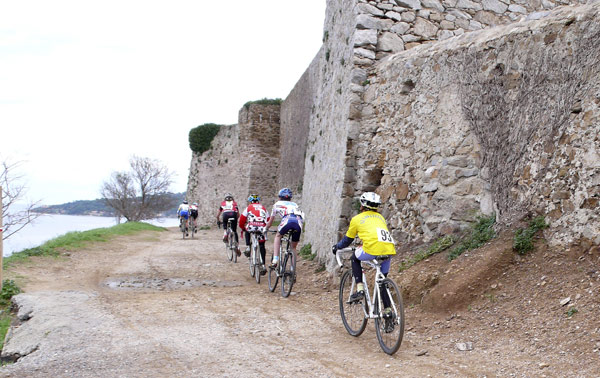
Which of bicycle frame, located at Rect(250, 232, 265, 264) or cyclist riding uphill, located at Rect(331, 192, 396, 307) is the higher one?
cyclist riding uphill, located at Rect(331, 192, 396, 307)

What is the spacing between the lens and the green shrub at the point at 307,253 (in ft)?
36.1

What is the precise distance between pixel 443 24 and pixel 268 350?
7442 mm

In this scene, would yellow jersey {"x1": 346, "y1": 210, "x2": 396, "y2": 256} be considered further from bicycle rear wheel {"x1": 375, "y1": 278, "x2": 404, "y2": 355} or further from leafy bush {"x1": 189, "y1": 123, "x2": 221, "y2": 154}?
leafy bush {"x1": 189, "y1": 123, "x2": 221, "y2": 154}

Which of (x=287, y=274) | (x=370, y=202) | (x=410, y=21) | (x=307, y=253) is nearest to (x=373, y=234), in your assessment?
(x=370, y=202)

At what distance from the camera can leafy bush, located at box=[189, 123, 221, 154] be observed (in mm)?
28797

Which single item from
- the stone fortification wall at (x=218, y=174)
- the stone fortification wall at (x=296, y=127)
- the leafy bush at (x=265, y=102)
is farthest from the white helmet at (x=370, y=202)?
the leafy bush at (x=265, y=102)

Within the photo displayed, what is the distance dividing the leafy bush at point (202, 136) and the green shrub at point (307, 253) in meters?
17.7

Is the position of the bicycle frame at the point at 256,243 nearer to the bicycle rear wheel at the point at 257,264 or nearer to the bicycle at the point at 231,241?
the bicycle rear wheel at the point at 257,264

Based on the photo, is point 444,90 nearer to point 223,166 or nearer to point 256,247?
point 256,247

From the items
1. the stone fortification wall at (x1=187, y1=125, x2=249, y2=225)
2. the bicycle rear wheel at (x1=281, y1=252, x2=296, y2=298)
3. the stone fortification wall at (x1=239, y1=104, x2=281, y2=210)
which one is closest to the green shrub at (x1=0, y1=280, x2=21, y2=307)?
the bicycle rear wheel at (x1=281, y1=252, x2=296, y2=298)

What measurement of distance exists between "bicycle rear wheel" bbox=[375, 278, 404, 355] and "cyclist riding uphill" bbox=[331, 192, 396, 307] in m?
0.09

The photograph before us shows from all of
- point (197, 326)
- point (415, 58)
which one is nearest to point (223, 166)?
point (415, 58)

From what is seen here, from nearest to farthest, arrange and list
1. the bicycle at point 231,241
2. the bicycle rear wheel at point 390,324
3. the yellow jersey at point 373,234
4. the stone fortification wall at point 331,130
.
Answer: the bicycle rear wheel at point 390,324 < the yellow jersey at point 373,234 < the stone fortification wall at point 331,130 < the bicycle at point 231,241

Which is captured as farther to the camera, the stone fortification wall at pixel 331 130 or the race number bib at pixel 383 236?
the stone fortification wall at pixel 331 130
